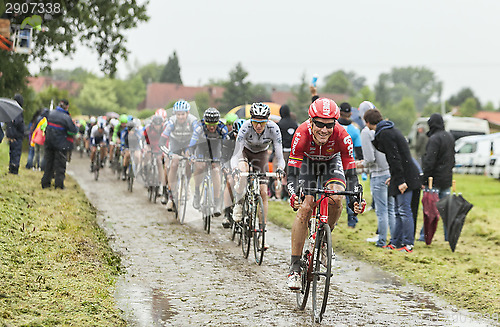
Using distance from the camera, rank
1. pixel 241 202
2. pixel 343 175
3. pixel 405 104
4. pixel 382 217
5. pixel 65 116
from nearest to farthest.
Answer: pixel 343 175
pixel 241 202
pixel 382 217
pixel 65 116
pixel 405 104

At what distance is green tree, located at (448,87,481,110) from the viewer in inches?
4712

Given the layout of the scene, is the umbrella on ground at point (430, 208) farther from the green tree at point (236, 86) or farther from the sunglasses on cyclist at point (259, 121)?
the green tree at point (236, 86)

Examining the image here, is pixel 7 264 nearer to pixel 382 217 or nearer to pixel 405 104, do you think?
pixel 382 217

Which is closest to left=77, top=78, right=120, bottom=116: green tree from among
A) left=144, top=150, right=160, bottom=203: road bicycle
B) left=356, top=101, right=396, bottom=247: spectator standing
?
left=144, top=150, right=160, bottom=203: road bicycle

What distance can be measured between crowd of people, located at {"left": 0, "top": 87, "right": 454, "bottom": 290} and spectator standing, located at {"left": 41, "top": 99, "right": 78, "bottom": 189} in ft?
0.08

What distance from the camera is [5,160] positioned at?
21.9 m

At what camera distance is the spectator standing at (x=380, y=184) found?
36.5 ft

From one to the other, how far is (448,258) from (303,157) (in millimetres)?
4572

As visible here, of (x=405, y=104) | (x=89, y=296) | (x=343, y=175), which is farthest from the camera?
(x=405, y=104)

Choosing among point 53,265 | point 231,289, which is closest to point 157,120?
point 53,265

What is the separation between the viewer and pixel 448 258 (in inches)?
413

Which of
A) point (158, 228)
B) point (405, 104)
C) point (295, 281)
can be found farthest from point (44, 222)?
point (405, 104)

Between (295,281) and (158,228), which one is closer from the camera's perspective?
(295,281)

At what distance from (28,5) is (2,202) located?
1551 centimetres
